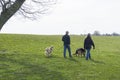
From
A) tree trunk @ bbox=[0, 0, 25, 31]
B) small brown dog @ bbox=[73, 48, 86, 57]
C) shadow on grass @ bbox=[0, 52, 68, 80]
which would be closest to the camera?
shadow on grass @ bbox=[0, 52, 68, 80]

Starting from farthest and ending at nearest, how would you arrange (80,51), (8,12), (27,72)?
(80,51) < (27,72) < (8,12)

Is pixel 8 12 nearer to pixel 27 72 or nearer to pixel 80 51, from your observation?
pixel 27 72

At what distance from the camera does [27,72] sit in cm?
2644

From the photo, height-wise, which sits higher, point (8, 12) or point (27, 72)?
point (8, 12)

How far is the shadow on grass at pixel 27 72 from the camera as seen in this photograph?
24837mm

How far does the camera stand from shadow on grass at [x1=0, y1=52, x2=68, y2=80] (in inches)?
978

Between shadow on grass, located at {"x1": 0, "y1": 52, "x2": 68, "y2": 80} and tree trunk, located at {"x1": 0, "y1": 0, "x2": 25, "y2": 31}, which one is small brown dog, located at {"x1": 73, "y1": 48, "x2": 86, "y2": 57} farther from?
tree trunk, located at {"x1": 0, "y1": 0, "x2": 25, "y2": 31}

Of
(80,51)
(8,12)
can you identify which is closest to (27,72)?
(8,12)

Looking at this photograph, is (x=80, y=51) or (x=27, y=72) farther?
(x=80, y=51)

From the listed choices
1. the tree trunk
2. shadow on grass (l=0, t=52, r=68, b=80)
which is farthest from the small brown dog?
the tree trunk

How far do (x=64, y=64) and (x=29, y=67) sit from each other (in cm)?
317

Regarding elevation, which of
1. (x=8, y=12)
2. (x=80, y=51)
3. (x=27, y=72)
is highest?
(x=8, y=12)

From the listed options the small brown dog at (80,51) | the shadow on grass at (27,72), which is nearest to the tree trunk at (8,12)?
the shadow on grass at (27,72)

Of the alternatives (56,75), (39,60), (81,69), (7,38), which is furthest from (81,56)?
(7,38)
